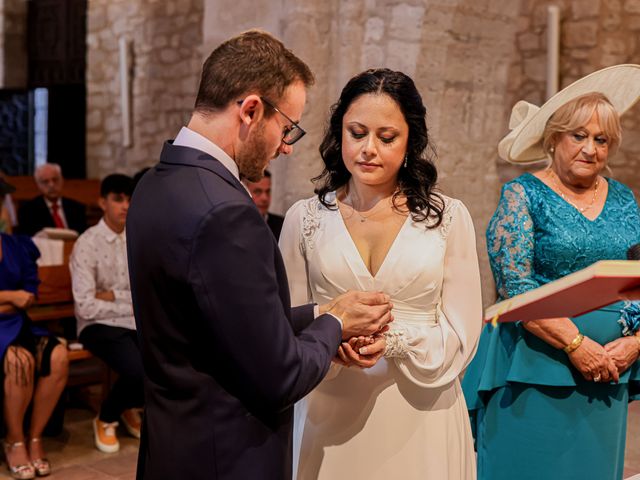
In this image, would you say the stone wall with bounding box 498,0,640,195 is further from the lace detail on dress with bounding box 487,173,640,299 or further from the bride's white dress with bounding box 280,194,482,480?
the bride's white dress with bounding box 280,194,482,480

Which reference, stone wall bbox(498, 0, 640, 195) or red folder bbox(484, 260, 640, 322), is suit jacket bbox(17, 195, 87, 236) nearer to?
stone wall bbox(498, 0, 640, 195)

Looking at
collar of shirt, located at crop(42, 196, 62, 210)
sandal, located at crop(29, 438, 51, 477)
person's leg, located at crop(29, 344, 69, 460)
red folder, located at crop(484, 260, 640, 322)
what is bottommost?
sandal, located at crop(29, 438, 51, 477)

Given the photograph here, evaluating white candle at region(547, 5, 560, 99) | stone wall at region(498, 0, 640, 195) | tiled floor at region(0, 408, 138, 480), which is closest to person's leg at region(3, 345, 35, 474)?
tiled floor at region(0, 408, 138, 480)

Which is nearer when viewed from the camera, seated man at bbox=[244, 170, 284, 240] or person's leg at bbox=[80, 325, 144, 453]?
person's leg at bbox=[80, 325, 144, 453]

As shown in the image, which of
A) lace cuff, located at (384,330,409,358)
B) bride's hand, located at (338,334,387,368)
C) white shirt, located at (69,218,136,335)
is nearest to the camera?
bride's hand, located at (338,334,387,368)

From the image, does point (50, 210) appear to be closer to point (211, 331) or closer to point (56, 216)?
point (56, 216)

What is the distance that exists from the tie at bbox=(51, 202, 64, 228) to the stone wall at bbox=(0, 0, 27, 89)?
5.21m

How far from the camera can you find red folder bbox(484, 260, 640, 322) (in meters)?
1.68

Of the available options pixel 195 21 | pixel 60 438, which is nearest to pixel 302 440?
pixel 60 438

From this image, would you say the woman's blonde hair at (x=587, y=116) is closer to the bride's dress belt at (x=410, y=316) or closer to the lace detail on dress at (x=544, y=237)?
the lace detail on dress at (x=544, y=237)

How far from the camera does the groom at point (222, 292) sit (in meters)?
1.65

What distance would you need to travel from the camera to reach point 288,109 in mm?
1827

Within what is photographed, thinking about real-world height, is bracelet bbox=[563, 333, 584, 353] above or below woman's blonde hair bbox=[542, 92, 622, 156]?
below

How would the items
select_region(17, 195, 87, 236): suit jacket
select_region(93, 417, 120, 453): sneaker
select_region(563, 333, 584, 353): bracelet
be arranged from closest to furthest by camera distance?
select_region(563, 333, 584, 353): bracelet → select_region(93, 417, 120, 453): sneaker → select_region(17, 195, 87, 236): suit jacket
